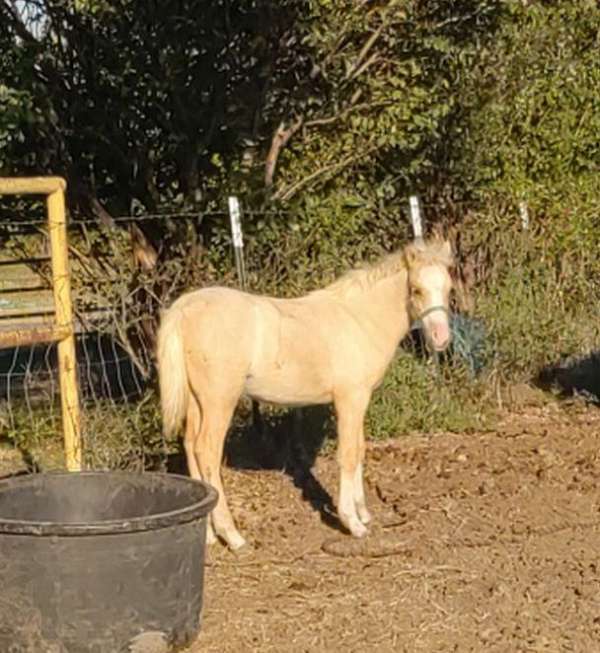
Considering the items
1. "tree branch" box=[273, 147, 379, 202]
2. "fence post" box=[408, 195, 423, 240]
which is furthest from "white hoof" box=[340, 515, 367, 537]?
"fence post" box=[408, 195, 423, 240]

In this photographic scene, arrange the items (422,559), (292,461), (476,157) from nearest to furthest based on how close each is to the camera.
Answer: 1. (422,559)
2. (292,461)
3. (476,157)

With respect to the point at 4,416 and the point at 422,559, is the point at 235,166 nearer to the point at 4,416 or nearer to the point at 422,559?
the point at 4,416

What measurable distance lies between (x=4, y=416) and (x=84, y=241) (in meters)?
1.31

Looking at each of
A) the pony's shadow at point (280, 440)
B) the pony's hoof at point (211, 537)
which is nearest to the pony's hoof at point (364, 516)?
the pony's hoof at point (211, 537)

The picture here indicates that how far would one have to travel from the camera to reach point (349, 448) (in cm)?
667

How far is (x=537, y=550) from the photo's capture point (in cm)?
638

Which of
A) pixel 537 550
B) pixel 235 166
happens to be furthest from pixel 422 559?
pixel 235 166

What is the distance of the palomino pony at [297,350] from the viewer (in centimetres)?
638

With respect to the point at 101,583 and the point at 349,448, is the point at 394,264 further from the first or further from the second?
the point at 101,583

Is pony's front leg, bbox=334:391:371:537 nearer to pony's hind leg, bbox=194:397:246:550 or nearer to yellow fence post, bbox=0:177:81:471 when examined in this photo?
pony's hind leg, bbox=194:397:246:550

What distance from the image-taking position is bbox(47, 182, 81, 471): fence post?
20.9 ft

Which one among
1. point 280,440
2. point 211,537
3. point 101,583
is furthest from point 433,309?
point 101,583

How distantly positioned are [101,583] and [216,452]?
1.81m

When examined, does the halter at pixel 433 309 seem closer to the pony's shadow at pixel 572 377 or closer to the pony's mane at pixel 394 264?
the pony's mane at pixel 394 264
